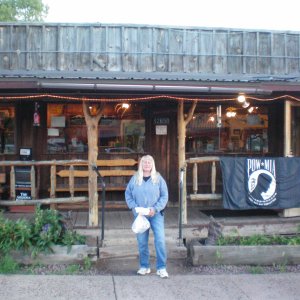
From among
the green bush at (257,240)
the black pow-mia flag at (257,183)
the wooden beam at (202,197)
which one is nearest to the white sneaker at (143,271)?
the green bush at (257,240)

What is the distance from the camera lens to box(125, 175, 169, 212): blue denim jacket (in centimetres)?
706

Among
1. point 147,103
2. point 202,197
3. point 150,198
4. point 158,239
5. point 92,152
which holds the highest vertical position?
point 147,103

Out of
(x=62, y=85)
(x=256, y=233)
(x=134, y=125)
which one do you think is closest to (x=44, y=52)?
(x=134, y=125)

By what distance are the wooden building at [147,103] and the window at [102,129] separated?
23mm

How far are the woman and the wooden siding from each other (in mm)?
5463

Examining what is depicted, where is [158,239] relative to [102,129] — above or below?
below

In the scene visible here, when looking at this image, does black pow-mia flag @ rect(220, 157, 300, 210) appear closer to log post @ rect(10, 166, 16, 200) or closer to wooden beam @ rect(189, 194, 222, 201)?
wooden beam @ rect(189, 194, 222, 201)

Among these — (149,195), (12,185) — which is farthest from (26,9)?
(149,195)

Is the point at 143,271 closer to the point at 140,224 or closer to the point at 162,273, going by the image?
the point at 162,273

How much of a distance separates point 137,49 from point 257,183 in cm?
479

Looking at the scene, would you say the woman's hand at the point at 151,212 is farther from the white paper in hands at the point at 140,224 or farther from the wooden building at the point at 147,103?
the wooden building at the point at 147,103

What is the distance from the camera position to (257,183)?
9.45 m

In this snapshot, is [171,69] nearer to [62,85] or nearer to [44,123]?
[44,123]

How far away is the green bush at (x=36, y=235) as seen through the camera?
7.66 m
